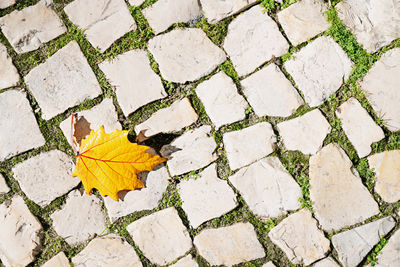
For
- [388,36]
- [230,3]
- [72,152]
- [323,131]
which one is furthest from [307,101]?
[72,152]

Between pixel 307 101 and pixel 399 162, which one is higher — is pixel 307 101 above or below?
above

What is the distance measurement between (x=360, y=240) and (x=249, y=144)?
1.05m

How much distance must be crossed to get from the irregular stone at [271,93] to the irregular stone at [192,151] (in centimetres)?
42

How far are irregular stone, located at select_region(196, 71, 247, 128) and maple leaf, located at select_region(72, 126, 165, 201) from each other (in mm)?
570

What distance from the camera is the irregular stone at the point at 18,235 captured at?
3100mm

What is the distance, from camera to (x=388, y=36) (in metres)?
2.94

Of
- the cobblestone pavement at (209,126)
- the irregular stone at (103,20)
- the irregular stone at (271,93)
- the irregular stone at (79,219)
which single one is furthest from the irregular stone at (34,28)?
the irregular stone at (271,93)

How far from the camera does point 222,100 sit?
3.05 metres

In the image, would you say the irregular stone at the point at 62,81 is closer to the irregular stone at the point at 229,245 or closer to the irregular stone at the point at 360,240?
the irregular stone at the point at 229,245

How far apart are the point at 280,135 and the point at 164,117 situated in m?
0.90

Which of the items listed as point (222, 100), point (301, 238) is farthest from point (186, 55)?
point (301, 238)

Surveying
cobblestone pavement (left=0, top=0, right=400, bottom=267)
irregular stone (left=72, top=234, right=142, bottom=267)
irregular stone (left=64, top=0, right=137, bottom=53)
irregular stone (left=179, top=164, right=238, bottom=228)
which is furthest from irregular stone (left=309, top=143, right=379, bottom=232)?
irregular stone (left=64, top=0, right=137, bottom=53)

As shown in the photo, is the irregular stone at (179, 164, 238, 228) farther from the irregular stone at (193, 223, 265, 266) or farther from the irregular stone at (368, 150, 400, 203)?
the irregular stone at (368, 150, 400, 203)

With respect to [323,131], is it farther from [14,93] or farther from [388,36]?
[14,93]
